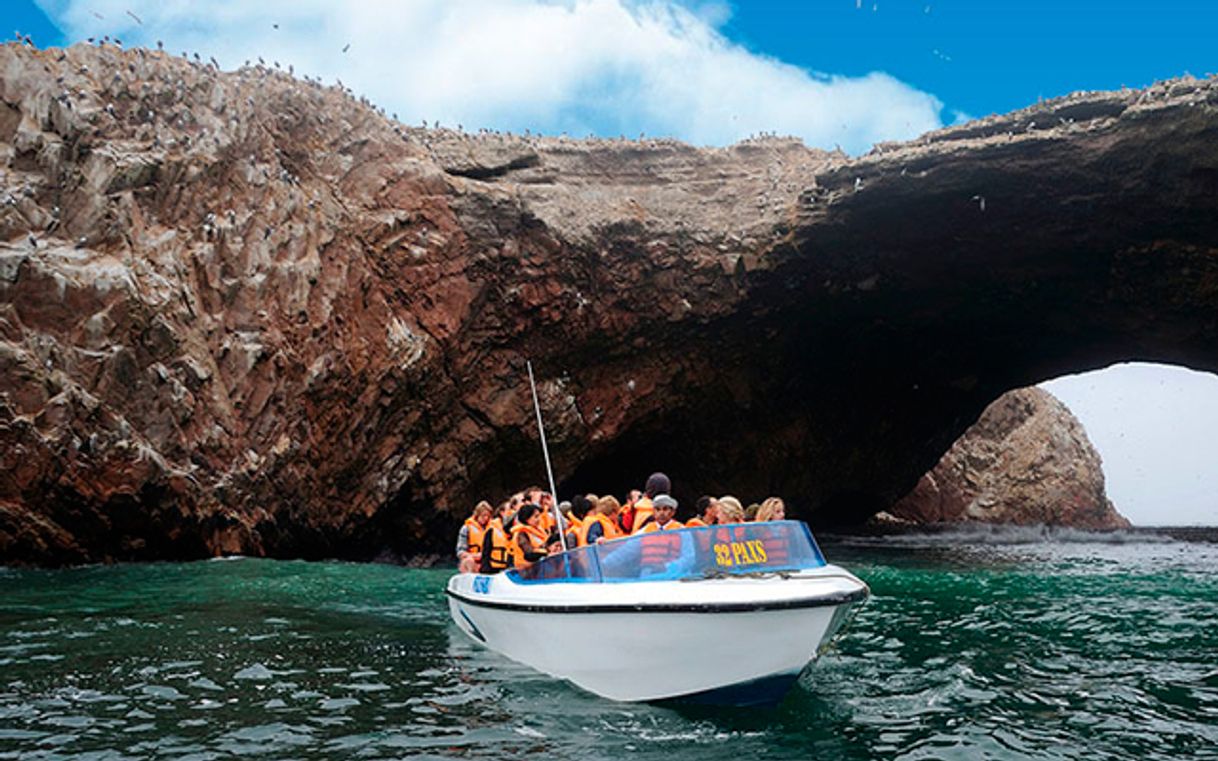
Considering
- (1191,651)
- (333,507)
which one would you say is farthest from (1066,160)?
(333,507)

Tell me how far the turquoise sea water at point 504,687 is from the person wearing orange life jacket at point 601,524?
1451 millimetres

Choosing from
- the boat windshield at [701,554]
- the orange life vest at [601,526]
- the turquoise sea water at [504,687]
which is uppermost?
the orange life vest at [601,526]

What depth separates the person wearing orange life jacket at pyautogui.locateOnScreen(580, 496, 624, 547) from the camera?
10.0 meters

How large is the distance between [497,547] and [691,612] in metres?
4.63

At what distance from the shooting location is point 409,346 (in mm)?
21281

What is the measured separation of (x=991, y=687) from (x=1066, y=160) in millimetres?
13934

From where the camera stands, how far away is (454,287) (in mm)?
21938

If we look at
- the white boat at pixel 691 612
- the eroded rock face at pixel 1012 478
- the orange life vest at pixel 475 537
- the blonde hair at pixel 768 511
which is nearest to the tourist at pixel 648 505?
the blonde hair at pixel 768 511

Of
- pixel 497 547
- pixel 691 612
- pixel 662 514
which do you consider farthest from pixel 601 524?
pixel 691 612

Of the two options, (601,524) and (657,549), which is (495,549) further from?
(657,549)

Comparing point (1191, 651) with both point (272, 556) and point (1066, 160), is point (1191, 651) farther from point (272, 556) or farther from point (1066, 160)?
point (272, 556)

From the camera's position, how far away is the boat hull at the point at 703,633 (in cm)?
728

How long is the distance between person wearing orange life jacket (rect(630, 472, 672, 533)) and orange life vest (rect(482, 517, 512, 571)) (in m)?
1.88

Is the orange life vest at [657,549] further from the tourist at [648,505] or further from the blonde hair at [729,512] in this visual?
the tourist at [648,505]
